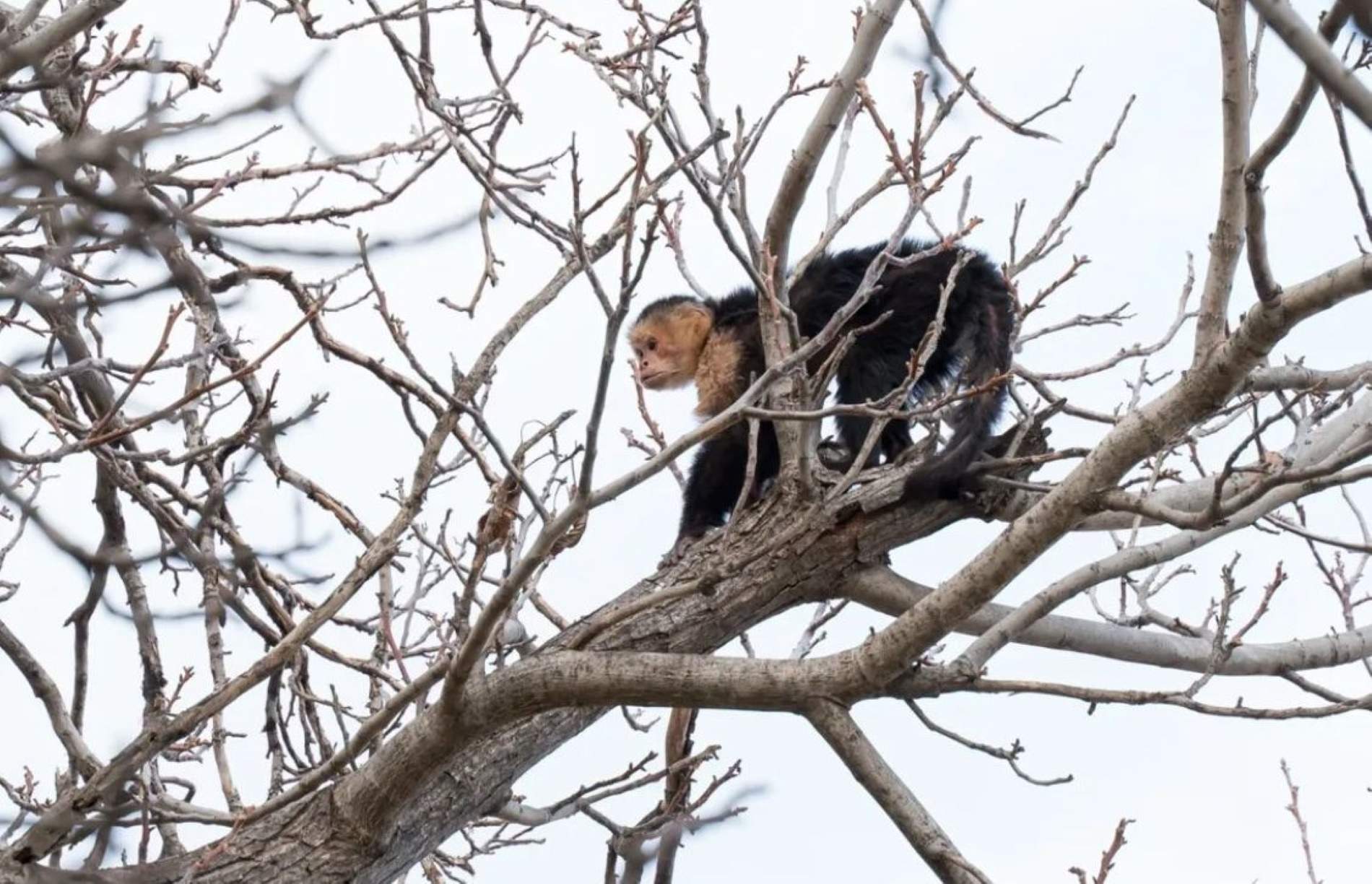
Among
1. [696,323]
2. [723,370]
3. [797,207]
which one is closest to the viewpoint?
[797,207]

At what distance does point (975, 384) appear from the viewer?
552 centimetres

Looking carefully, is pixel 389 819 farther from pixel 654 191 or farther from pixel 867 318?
pixel 867 318

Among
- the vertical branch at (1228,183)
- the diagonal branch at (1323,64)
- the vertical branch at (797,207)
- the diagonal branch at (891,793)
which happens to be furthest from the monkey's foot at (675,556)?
the diagonal branch at (1323,64)

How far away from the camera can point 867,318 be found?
641 centimetres

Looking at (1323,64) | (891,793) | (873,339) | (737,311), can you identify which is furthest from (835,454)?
(1323,64)

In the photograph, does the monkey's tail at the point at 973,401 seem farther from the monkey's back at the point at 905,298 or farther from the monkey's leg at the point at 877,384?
the monkey's leg at the point at 877,384

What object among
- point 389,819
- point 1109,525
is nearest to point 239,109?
point 389,819

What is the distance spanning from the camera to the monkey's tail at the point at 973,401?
15.9 feet

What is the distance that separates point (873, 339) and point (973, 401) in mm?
1370

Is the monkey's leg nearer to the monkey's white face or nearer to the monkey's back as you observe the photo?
the monkey's back

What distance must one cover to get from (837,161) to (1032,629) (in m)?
1.63

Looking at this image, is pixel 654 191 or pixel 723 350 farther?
pixel 723 350

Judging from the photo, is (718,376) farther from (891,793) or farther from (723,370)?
(891,793)

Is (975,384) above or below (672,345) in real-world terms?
below
